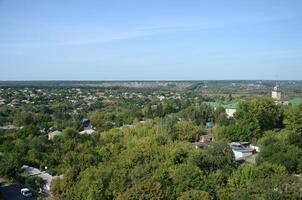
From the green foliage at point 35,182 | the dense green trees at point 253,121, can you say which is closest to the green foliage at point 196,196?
the green foliage at point 35,182

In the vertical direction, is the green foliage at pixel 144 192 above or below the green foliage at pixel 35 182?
above

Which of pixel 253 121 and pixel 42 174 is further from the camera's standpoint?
pixel 253 121

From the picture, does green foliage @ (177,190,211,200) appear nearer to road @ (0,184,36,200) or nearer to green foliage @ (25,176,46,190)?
road @ (0,184,36,200)

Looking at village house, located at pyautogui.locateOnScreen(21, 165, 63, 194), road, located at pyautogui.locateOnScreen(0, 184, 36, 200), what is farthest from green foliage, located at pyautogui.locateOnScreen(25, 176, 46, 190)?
road, located at pyautogui.locateOnScreen(0, 184, 36, 200)

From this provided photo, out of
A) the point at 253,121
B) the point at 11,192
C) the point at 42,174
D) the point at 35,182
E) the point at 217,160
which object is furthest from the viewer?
the point at 253,121

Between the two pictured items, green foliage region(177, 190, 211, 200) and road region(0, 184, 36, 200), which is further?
road region(0, 184, 36, 200)

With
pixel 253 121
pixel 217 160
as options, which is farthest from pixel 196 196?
pixel 253 121

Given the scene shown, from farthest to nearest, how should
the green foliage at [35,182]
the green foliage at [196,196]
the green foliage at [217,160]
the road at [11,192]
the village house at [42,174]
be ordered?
the village house at [42,174]
the green foliage at [35,182]
the road at [11,192]
the green foliage at [217,160]
the green foliage at [196,196]

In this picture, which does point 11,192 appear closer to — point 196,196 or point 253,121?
point 196,196

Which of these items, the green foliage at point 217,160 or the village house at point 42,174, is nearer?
the green foliage at point 217,160

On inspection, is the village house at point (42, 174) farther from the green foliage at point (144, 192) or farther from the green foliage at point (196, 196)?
the green foliage at point (196, 196)
